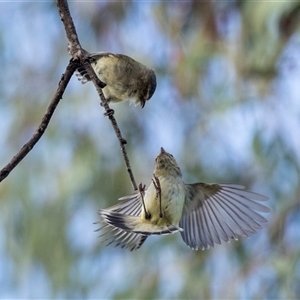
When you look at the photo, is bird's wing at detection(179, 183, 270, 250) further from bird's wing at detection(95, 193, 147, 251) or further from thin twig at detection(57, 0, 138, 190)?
thin twig at detection(57, 0, 138, 190)

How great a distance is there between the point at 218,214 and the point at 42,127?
1.15 meters

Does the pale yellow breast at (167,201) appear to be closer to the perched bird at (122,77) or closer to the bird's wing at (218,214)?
the bird's wing at (218,214)

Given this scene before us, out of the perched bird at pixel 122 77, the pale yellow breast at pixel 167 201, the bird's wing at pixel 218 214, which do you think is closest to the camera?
the pale yellow breast at pixel 167 201

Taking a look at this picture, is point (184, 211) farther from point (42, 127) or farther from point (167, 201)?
point (42, 127)

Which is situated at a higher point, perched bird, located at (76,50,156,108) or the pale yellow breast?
perched bird, located at (76,50,156,108)

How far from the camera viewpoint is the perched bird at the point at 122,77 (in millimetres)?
3061

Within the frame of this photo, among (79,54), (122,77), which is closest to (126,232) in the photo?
(79,54)

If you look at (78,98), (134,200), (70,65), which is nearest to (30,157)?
(78,98)

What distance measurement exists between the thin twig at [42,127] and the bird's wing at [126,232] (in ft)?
1.66

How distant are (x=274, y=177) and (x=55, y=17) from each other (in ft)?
6.10

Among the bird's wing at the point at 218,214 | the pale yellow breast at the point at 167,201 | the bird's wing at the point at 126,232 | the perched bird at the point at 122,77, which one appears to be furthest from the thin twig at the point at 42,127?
the perched bird at the point at 122,77

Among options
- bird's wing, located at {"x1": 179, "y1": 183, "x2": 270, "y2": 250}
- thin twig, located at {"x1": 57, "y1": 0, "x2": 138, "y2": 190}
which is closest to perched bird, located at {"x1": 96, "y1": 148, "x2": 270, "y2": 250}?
bird's wing, located at {"x1": 179, "y1": 183, "x2": 270, "y2": 250}

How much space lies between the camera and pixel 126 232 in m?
2.36

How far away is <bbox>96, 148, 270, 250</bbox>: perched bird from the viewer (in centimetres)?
243
